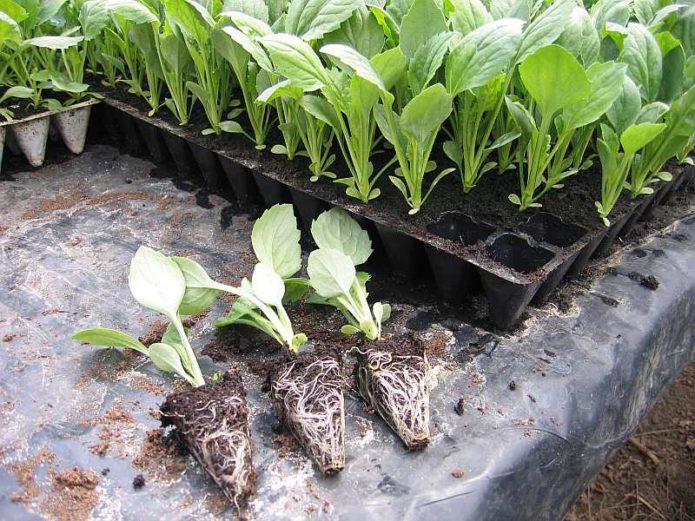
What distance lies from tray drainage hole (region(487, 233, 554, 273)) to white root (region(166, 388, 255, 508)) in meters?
0.55

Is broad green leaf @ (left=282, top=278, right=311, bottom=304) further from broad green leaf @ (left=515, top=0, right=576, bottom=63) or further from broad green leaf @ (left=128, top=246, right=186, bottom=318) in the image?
broad green leaf @ (left=515, top=0, right=576, bottom=63)

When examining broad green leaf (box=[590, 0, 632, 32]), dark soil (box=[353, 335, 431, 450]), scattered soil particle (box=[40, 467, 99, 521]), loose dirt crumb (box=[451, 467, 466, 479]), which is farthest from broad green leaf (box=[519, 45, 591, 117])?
scattered soil particle (box=[40, 467, 99, 521])

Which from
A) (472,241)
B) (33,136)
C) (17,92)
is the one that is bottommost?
(33,136)

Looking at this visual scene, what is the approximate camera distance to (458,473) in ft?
→ 2.63

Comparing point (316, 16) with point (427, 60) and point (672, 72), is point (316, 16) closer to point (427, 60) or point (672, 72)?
point (427, 60)

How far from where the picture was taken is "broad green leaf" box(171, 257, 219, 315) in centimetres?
100

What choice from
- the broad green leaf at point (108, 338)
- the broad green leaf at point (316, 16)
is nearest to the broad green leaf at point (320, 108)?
the broad green leaf at point (316, 16)

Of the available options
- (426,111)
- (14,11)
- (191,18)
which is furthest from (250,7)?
(14,11)

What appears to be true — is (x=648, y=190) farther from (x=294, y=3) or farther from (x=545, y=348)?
(x=294, y=3)

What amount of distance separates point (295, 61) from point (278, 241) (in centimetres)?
31

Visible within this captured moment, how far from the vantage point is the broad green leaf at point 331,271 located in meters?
0.99

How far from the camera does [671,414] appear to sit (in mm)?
1950

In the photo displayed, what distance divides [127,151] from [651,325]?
4.77 ft

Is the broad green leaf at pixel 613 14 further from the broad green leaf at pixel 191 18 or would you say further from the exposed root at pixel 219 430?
the exposed root at pixel 219 430
